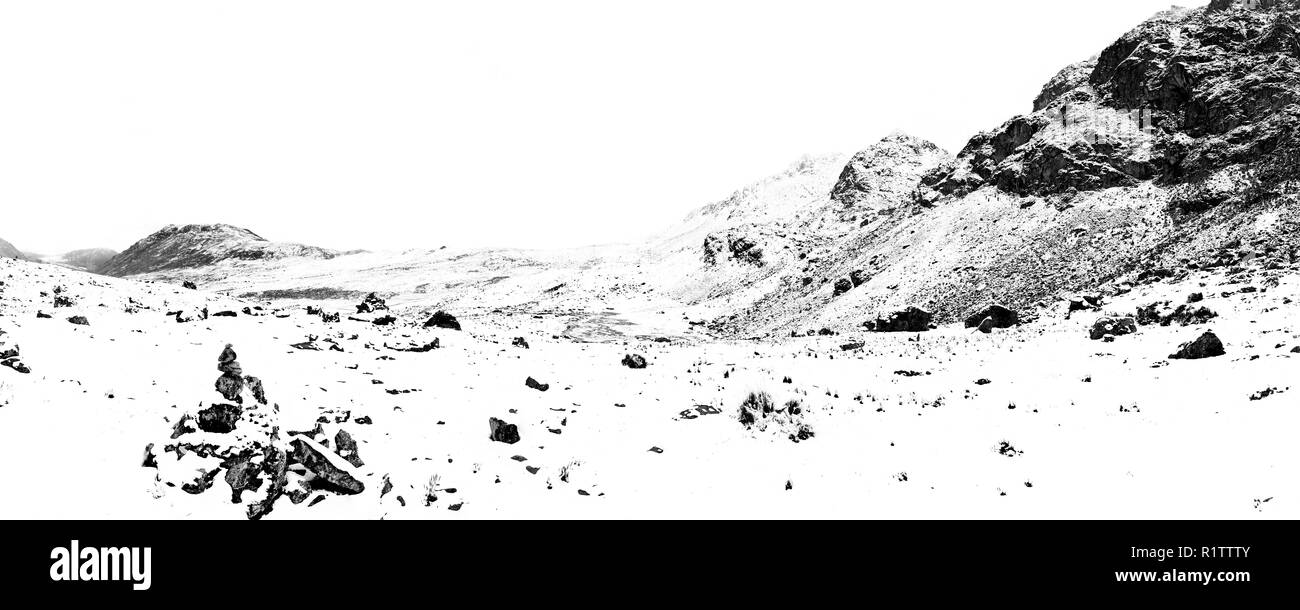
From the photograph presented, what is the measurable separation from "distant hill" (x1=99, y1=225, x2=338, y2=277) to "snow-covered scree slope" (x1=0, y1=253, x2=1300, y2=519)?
15830 cm

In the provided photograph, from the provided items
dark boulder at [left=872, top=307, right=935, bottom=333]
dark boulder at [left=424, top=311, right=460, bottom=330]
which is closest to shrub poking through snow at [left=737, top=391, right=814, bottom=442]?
dark boulder at [left=424, top=311, right=460, bottom=330]

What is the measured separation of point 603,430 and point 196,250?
20301 cm

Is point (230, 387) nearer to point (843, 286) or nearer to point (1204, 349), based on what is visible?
point (1204, 349)

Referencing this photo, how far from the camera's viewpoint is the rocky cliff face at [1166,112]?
164 ft

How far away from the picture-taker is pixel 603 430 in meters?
13.7

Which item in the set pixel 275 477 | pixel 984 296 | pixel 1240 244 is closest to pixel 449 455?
pixel 275 477

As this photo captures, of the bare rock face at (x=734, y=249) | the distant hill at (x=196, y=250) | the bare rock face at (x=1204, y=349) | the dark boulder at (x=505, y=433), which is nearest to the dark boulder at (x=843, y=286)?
the bare rock face at (x=734, y=249)

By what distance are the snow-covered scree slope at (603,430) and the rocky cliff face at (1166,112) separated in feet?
133

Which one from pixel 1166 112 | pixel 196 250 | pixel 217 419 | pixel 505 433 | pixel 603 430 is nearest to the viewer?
pixel 217 419

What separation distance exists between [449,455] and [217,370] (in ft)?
20.2

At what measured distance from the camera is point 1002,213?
57656 mm

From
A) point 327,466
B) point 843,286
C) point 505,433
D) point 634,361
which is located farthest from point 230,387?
point 843,286

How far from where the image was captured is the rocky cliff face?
50031 mm
